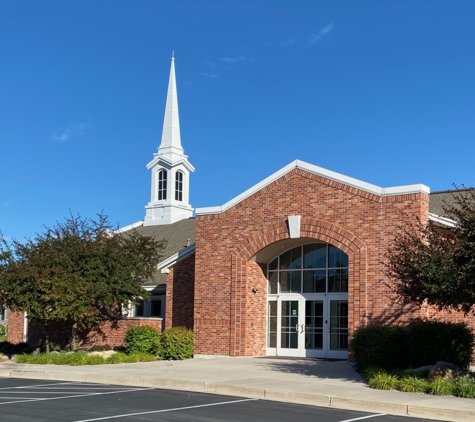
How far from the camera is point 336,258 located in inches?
944

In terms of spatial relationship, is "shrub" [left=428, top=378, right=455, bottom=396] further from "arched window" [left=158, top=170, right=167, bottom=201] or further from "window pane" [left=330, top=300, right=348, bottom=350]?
"arched window" [left=158, top=170, right=167, bottom=201]

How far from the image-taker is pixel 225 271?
81.3 feet

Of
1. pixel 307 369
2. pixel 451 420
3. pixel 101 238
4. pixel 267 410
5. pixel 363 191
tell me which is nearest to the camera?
pixel 451 420

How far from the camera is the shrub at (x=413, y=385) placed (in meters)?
14.9

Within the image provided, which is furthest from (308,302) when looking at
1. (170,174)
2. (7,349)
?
(170,174)

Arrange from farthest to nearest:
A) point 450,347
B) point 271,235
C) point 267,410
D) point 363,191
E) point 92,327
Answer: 1. point 92,327
2. point 271,235
3. point 363,191
4. point 450,347
5. point 267,410

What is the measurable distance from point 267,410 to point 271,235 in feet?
36.8

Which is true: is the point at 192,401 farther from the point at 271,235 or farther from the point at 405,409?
the point at 271,235

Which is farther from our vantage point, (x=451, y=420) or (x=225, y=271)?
(x=225, y=271)

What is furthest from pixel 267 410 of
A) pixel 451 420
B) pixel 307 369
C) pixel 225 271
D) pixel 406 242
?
pixel 225 271

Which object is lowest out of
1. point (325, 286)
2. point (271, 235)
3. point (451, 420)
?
point (451, 420)

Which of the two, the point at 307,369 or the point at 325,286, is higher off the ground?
the point at 325,286

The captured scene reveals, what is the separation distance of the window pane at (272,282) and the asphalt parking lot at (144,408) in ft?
33.0

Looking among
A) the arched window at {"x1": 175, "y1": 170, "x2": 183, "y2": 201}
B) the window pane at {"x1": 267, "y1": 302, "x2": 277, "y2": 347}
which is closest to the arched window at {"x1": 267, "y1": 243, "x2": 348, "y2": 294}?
the window pane at {"x1": 267, "y1": 302, "x2": 277, "y2": 347}
